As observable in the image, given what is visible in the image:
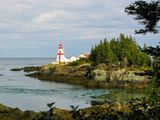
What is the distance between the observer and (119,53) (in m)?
87.7

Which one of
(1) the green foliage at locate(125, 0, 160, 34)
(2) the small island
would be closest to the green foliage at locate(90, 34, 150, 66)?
(2) the small island

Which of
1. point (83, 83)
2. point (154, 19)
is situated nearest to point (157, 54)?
point (154, 19)

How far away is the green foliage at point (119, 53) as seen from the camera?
84.4 m

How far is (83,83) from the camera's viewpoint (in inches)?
2943

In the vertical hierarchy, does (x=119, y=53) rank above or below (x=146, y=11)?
above

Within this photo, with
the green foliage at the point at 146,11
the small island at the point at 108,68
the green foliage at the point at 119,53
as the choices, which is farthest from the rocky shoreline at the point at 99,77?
the green foliage at the point at 146,11

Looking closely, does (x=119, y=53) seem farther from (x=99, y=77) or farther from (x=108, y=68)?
(x=99, y=77)

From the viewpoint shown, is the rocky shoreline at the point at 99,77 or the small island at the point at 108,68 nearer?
the rocky shoreline at the point at 99,77

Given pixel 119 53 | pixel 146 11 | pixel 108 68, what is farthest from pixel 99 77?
pixel 146 11

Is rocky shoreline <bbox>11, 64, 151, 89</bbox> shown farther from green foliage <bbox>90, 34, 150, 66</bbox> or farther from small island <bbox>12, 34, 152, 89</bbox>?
green foliage <bbox>90, 34, 150, 66</bbox>

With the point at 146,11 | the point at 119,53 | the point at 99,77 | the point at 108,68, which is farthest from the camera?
the point at 119,53

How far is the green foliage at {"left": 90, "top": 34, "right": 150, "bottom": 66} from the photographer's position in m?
84.4

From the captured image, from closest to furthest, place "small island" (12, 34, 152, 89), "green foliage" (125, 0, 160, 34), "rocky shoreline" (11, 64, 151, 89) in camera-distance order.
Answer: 1. "green foliage" (125, 0, 160, 34)
2. "rocky shoreline" (11, 64, 151, 89)
3. "small island" (12, 34, 152, 89)

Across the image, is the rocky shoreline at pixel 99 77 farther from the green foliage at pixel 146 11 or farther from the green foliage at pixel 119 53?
the green foliage at pixel 146 11
